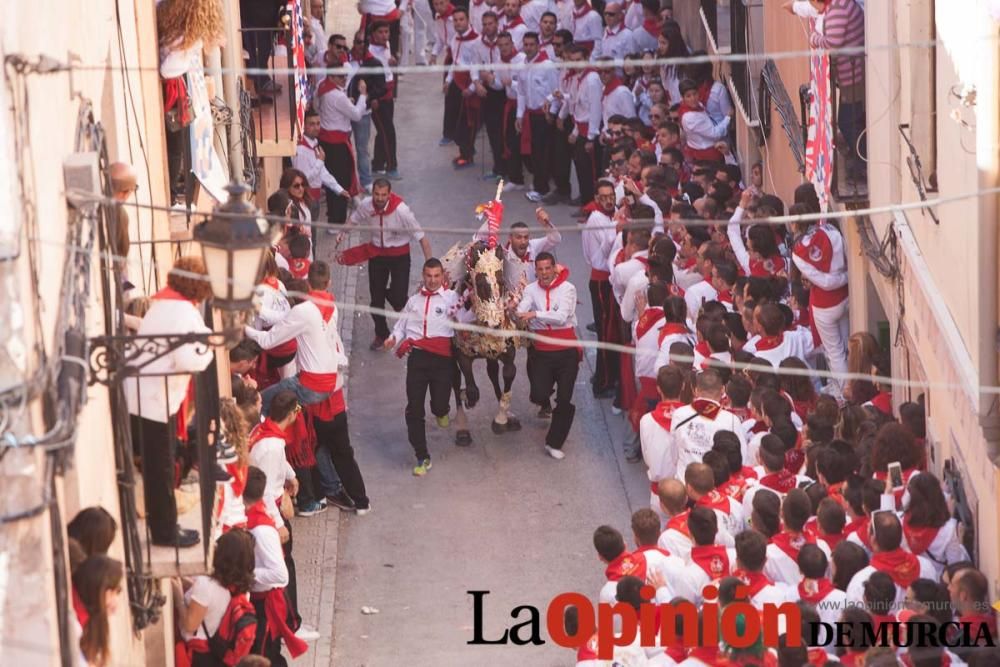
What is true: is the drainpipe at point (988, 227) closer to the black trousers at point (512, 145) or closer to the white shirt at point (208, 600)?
the white shirt at point (208, 600)

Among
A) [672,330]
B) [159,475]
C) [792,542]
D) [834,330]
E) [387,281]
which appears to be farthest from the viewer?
[387,281]

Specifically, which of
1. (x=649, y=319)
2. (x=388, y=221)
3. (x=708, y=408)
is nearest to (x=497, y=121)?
(x=388, y=221)

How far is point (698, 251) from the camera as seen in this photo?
16.5 m

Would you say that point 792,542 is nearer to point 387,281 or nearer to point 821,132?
point 821,132

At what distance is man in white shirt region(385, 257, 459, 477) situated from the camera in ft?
52.5

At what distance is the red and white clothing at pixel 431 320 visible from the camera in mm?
16016

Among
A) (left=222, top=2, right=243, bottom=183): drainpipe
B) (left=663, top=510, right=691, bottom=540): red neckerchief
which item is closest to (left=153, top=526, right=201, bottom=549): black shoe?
(left=663, top=510, right=691, bottom=540): red neckerchief

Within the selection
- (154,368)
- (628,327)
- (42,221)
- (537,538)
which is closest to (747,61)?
(628,327)

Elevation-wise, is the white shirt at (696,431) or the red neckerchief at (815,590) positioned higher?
the white shirt at (696,431)

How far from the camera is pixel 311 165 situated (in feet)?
67.5

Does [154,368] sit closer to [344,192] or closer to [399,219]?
[399,219]

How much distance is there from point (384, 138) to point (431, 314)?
315 inches

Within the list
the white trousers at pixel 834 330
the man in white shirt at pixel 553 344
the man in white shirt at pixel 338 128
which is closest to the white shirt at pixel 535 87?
the man in white shirt at pixel 338 128

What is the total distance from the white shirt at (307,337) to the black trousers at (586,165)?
7413 millimetres
